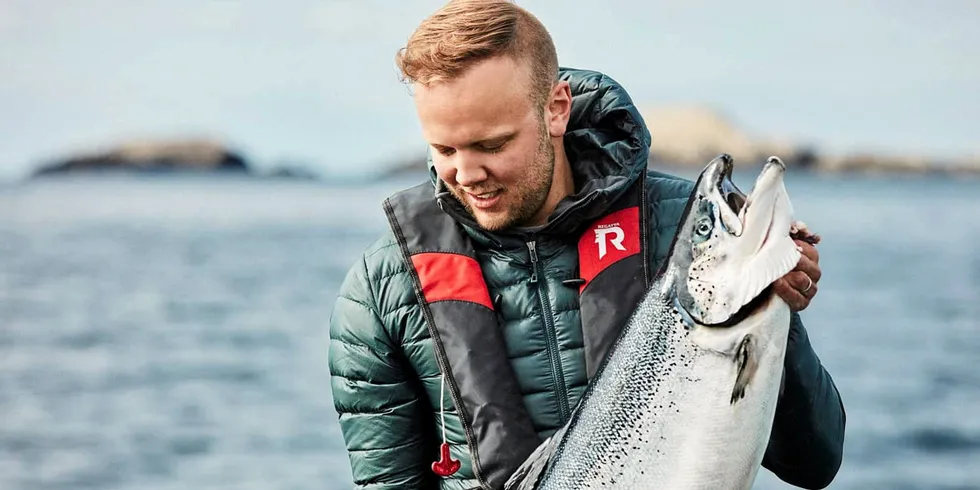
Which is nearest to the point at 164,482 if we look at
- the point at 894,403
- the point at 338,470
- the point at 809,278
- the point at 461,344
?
the point at 338,470

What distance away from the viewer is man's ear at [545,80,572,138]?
11.8 ft

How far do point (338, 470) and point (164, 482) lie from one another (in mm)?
2012

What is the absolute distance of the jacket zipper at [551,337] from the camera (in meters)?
3.55

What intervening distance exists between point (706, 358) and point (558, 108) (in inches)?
39.3

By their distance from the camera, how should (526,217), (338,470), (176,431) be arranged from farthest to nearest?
(176,431) → (338,470) → (526,217)

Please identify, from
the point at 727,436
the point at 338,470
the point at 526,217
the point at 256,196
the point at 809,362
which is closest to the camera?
the point at 727,436

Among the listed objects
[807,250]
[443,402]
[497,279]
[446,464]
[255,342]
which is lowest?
[255,342]

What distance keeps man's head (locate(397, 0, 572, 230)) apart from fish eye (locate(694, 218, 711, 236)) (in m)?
0.62

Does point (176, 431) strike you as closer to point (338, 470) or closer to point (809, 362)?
point (338, 470)

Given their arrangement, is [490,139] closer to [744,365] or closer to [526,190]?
[526,190]

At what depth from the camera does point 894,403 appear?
A: 16594 millimetres

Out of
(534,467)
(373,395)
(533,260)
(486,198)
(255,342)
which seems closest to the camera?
(534,467)

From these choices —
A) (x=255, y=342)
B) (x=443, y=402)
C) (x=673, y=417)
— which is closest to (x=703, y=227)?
(x=673, y=417)

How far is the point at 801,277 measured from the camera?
2961mm
